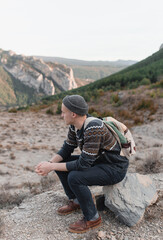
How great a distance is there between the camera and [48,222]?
8.63 ft

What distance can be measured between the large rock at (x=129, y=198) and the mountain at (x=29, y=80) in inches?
5697

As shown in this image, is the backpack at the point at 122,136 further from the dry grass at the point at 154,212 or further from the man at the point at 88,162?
the dry grass at the point at 154,212

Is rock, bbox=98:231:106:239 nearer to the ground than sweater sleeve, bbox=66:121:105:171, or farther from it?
nearer to the ground

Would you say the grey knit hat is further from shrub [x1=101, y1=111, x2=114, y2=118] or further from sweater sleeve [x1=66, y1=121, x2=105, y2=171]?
shrub [x1=101, y1=111, x2=114, y2=118]

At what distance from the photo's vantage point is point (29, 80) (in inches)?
5940

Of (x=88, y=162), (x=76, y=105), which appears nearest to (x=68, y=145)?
(x=88, y=162)

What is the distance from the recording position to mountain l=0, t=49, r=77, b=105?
145625mm

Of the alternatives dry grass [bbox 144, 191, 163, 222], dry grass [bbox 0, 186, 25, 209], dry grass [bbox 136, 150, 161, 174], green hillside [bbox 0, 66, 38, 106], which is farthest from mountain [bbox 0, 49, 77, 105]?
dry grass [bbox 144, 191, 163, 222]

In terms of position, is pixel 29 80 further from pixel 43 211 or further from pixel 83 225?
pixel 83 225

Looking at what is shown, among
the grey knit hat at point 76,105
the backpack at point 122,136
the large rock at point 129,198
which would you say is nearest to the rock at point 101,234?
the large rock at point 129,198

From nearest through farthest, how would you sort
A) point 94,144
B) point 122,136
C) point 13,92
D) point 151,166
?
1. point 94,144
2. point 122,136
3. point 151,166
4. point 13,92

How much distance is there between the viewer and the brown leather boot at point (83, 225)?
2.34 metres

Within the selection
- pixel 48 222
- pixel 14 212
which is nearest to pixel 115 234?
pixel 48 222

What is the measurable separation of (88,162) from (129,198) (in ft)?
2.59
